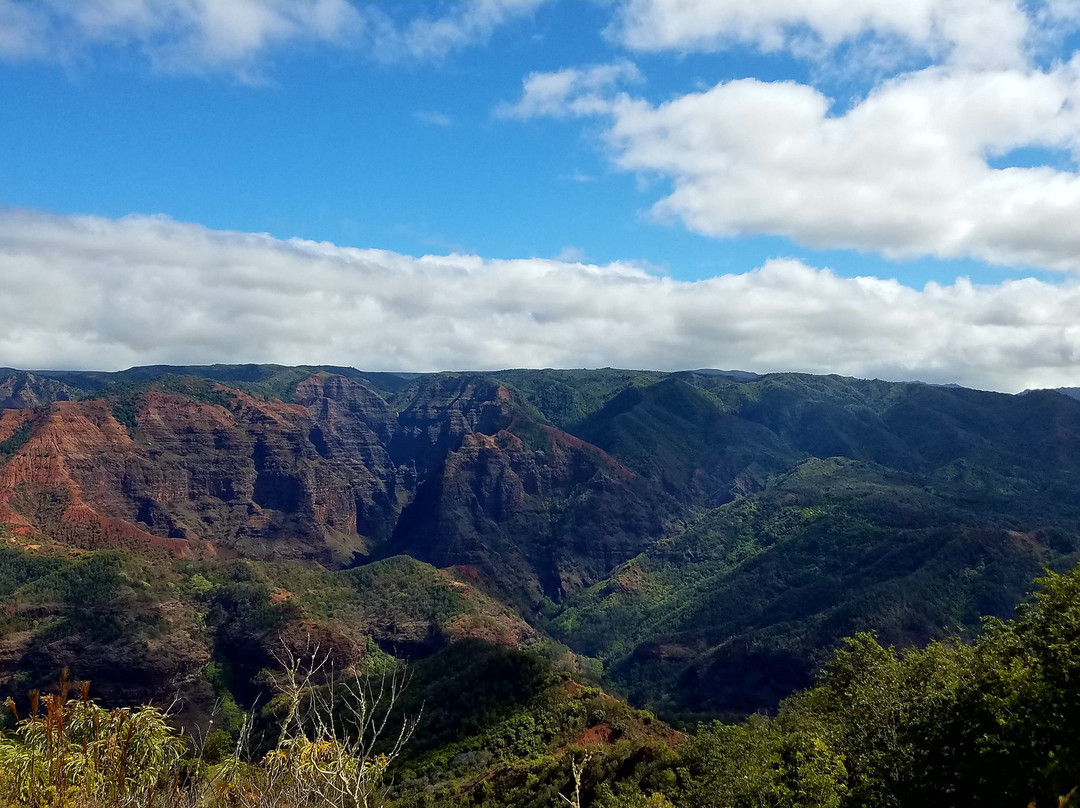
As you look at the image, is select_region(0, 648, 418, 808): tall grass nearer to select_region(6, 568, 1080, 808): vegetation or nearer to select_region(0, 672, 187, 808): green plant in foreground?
select_region(0, 672, 187, 808): green plant in foreground

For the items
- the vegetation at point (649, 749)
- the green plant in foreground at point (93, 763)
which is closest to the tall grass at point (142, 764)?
the green plant in foreground at point (93, 763)

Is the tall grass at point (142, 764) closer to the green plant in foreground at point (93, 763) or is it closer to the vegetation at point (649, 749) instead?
the green plant in foreground at point (93, 763)

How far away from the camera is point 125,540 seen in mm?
187000

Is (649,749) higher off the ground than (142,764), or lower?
lower

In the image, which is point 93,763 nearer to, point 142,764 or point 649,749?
point 142,764

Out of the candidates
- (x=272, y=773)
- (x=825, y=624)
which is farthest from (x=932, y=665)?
(x=825, y=624)

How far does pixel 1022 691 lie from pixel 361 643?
136m

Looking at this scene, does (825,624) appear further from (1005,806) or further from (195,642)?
(1005,806)

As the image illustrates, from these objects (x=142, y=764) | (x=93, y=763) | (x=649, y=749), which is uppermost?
(x=93, y=763)

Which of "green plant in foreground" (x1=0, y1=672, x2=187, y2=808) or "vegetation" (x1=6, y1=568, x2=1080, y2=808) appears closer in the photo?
"green plant in foreground" (x1=0, y1=672, x2=187, y2=808)

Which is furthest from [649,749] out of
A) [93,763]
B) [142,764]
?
[93,763]

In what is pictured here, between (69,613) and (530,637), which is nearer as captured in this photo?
(69,613)

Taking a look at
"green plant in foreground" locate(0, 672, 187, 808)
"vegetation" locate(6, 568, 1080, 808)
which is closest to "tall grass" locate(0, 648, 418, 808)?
"green plant in foreground" locate(0, 672, 187, 808)

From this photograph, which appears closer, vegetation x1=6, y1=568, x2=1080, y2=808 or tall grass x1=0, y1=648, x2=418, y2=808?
tall grass x1=0, y1=648, x2=418, y2=808
